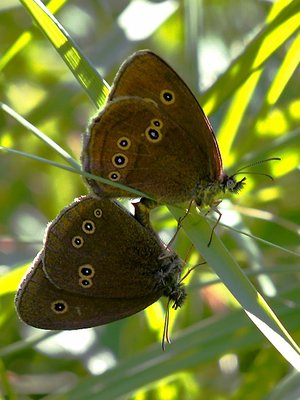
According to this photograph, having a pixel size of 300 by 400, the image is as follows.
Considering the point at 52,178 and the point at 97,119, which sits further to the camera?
the point at 52,178

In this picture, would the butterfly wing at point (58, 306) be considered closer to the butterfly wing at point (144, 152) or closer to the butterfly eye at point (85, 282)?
the butterfly eye at point (85, 282)

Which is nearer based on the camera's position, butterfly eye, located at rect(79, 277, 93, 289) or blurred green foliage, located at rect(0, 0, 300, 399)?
butterfly eye, located at rect(79, 277, 93, 289)

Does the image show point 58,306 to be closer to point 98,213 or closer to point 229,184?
point 98,213

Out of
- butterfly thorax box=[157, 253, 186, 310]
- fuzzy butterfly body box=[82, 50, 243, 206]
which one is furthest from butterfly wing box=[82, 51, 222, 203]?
butterfly thorax box=[157, 253, 186, 310]

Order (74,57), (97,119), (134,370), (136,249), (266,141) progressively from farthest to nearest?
(266,141) → (134,370) → (136,249) → (97,119) → (74,57)

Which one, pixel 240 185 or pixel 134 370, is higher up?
pixel 240 185

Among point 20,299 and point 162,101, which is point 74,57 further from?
point 20,299

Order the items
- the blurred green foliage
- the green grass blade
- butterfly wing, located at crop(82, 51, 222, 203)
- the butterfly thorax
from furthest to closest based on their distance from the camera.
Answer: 1. the blurred green foliage
2. the butterfly thorax
3. butterfly wing, located at crop(82, 51, 222, 203)
4. the green grass blade

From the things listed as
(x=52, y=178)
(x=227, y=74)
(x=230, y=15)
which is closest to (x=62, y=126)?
(x=52, y=178)

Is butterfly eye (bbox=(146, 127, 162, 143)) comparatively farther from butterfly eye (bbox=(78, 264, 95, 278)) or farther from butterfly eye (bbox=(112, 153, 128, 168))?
butterfly eye (bbox=(78, 264, 95, 278))
